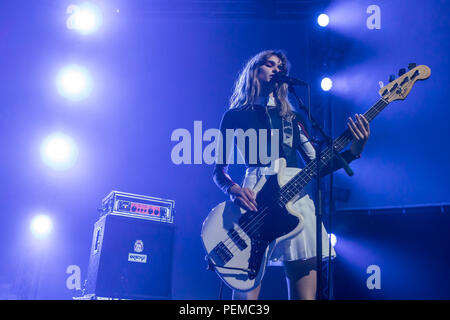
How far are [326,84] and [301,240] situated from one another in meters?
2.81

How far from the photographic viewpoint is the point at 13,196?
5.07m

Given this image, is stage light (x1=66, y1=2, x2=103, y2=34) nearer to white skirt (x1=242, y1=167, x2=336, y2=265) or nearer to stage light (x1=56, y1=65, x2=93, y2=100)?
stage light (x1=56, y1=65, x2=93, y2=100)

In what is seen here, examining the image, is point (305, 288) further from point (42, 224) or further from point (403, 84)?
point (42, 224)

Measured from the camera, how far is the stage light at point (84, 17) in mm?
5359

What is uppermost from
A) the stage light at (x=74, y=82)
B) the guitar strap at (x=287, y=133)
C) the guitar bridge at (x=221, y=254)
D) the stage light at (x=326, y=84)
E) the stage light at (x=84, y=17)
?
the stage light at (x=84, y=17)

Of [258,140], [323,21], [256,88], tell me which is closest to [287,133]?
[258,140]

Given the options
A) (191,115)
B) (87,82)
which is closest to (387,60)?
(191,115)

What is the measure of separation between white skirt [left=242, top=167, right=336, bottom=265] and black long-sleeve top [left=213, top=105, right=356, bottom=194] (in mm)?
97

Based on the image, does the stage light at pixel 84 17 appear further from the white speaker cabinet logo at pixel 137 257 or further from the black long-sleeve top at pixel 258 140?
the black long-sleeve top at pixel 258 140

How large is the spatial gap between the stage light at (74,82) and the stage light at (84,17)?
46 cm

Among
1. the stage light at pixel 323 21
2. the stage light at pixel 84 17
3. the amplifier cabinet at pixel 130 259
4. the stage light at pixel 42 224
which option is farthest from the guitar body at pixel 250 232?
the stage light at pixel 84 17

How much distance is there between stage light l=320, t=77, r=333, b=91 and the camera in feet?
15.8

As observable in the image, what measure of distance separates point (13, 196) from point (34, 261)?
762 mm
